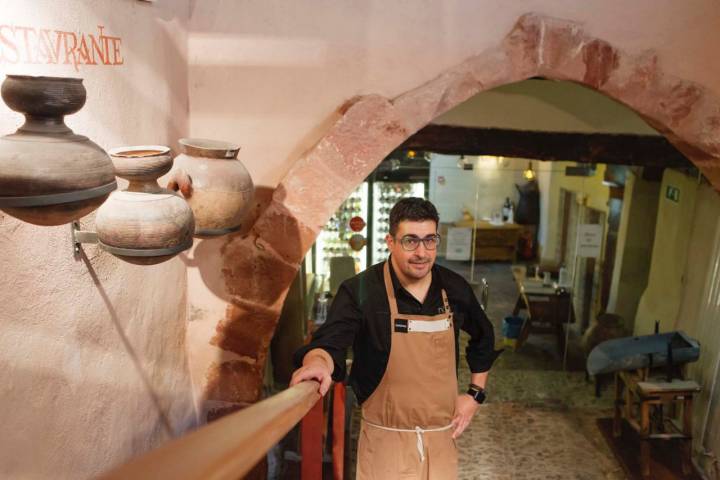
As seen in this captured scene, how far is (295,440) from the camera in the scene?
411 cm

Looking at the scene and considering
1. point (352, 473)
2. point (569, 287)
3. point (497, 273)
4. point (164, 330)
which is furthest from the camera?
point (497, 273)

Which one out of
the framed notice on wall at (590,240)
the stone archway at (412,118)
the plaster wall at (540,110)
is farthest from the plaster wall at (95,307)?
A: the framed notice on wall at (590,240)

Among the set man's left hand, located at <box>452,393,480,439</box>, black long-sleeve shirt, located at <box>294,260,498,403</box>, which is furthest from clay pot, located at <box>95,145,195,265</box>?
man's left hand, located at <box>452,393,480,439</box>

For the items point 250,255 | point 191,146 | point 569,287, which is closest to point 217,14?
point 191,146

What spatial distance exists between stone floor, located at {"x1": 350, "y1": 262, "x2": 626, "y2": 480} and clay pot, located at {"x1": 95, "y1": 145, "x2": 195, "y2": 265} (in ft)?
8.83

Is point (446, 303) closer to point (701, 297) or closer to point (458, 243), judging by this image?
point (701, 297)

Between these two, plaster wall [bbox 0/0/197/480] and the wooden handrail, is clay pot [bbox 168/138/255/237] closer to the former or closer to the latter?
plaster wall [bbox 0/0/197/480]

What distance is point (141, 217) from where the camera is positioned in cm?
173

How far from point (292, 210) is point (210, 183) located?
26.5 inches

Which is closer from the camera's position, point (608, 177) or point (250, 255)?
point (250, 255)

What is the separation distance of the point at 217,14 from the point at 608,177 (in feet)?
16.2

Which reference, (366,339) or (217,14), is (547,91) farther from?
(366,339)

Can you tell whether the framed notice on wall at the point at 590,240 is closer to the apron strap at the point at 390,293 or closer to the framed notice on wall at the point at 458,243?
the framed notice on wall at the point at 458,243

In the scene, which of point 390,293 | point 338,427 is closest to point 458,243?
point 338,427
